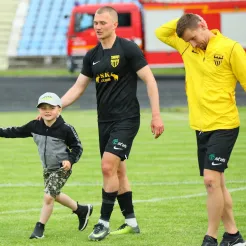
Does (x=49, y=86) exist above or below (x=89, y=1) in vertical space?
below

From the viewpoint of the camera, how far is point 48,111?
31.0ft

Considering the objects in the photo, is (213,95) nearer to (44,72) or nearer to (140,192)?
(140,192)

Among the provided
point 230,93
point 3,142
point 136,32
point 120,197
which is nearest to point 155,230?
point 120,197

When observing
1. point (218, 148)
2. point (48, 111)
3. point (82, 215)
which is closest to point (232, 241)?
point (218, 148)

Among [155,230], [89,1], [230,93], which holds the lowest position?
[155,230]

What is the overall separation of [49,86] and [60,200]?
2613 centimetres

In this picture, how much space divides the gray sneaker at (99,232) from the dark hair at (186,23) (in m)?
2.02

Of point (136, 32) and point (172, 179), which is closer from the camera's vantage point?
point (172, 179)

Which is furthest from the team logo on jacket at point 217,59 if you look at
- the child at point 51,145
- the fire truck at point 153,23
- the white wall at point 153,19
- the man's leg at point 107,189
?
the white wall at point 153,19

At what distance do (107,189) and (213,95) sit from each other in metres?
1.49

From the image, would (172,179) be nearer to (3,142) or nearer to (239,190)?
(239,190)

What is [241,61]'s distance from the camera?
337 inches

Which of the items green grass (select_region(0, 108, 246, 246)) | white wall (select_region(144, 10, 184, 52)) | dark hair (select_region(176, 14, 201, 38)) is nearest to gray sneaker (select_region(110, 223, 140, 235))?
green grass (select_region(0, 108, 246, 246))

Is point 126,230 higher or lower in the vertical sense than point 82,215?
lower
